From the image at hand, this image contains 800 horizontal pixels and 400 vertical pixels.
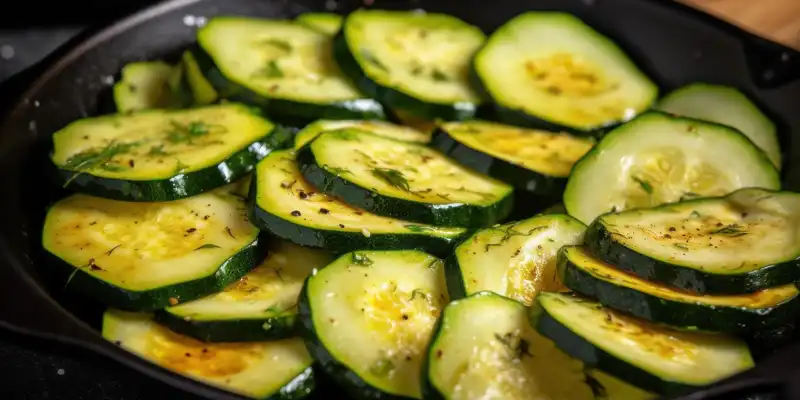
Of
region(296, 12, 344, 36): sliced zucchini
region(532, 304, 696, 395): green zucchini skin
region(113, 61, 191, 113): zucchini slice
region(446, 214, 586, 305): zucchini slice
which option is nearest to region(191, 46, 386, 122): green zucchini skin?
region(113, 61, 191, 113): zucchini slice

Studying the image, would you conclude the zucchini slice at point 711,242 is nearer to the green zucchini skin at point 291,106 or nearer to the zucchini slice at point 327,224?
the zucchini slice at point 327,224

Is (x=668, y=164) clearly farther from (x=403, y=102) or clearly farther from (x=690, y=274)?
(x=403, y=102)

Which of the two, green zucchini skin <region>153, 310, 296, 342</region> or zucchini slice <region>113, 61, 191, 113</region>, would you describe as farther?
zucchini slice <region>113, 61, 191, 113</region>

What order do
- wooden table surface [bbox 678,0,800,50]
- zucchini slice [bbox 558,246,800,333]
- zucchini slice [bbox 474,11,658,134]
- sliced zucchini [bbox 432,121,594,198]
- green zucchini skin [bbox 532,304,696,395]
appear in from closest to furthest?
green zucchini skin [bbox 532,304,696,395] < zucchini slice [bbox 558,246,800,333] < sliced zucchini [bbox 432,121,594,198] < zucchini slice [bbox 474,11,658,134] < wooden table surface [bbox 678,0,800,50]

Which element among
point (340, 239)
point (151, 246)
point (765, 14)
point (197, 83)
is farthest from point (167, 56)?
point (765, 14)

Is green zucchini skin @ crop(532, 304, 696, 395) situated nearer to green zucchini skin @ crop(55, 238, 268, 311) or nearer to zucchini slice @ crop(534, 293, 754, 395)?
zucchini slice @ crop(534, 293, 754, 395)

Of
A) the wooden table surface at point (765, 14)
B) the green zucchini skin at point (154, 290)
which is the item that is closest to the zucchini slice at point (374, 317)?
the green zucchini skin at point (154, 290)

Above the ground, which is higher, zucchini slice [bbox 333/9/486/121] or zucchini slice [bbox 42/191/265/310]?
zucchini slice [bbox 333/9/486/121]
